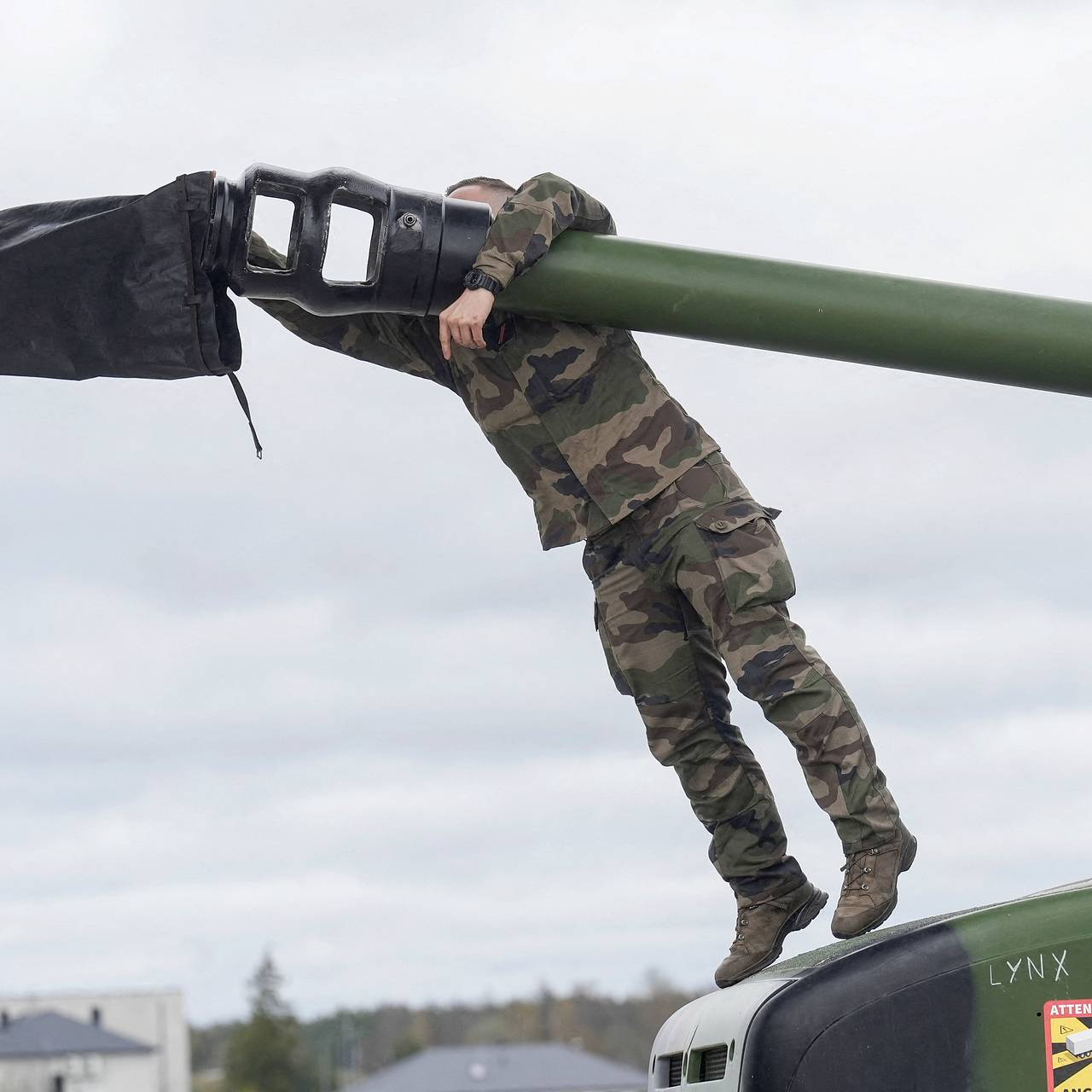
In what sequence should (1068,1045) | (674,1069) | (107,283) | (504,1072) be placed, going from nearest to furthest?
(1068,1045), (674,1069), (107,283), (504,1072)

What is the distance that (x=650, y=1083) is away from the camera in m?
4.91

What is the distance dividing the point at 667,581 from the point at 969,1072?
181cm

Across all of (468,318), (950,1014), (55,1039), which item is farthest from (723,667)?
(55,1039)

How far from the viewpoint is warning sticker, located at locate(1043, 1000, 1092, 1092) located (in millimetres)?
3871

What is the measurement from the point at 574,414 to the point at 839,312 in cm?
86

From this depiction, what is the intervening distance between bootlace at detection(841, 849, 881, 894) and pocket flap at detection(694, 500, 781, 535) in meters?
0.97

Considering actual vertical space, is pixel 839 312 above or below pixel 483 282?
below

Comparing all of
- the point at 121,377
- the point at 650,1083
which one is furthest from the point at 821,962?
the point at 121,377

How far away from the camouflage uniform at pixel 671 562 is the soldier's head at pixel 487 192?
38cm

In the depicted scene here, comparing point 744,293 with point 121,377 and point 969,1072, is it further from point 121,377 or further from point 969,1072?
point 969,1072

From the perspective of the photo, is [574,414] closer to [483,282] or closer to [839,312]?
[483,282]

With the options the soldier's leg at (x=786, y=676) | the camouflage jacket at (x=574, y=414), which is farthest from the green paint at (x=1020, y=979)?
the camouflage jacket at (x=574, y=414)

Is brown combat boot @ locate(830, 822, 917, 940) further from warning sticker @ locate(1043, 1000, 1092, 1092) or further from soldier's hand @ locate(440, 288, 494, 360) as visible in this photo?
soldier's hand @ locate(440, 288, 494, 360)

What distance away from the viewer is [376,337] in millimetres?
5703
